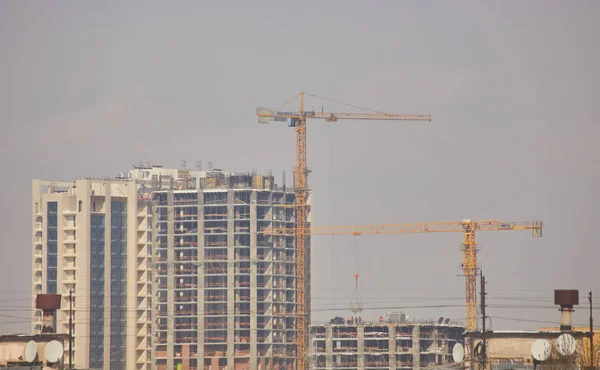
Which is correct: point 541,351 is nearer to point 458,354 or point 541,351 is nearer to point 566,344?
point 566,344

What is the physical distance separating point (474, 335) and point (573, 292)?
11976mm

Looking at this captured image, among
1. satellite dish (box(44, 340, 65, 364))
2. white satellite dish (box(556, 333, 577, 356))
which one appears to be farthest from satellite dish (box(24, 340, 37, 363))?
white satellite dish (box(556, 333, 577, 356))

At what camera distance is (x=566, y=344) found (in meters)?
126

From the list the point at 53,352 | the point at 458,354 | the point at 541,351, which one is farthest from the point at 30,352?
the point at 541,351

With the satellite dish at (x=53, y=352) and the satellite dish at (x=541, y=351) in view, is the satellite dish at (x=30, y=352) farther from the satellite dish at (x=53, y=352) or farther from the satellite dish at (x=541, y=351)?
the satellite dish at (x=541, y=351)

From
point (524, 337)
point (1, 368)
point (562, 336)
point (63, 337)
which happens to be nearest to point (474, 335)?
point (524, 337)

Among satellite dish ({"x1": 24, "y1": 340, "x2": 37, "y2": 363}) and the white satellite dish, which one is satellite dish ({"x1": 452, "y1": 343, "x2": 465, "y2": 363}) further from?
satellite dish ({"x1": 24, "y1": 340, "x2": 37, "y2": 363})

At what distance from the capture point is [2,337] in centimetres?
13475

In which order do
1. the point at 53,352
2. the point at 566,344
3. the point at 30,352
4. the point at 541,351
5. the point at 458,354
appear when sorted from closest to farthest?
1. the point at 30,352
2. the point at 541,351
3. the point at 53,352
4. the point at 566,344
5. the point at 458,354

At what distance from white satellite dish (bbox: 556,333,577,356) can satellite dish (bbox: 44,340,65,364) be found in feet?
143

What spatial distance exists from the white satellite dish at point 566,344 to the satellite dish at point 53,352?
1711 inches

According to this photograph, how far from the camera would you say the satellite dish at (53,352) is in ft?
409

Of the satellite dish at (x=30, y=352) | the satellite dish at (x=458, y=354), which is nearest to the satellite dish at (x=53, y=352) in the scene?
the satellite dish at (x=30, y=352)

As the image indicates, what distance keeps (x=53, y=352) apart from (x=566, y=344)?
146 ft
